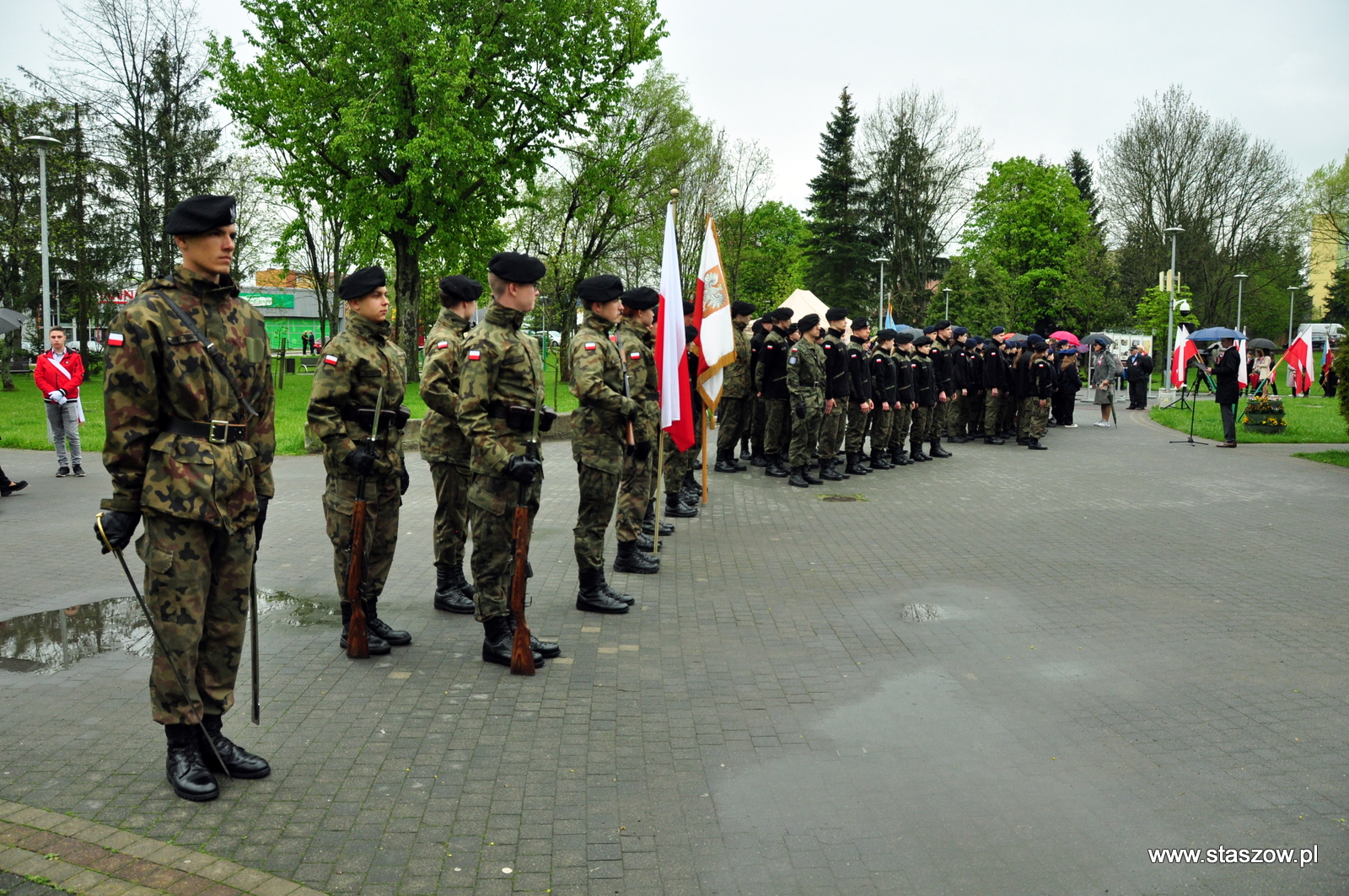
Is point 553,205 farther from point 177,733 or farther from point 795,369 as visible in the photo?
point 177,733

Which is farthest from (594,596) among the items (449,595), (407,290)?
(407,290)

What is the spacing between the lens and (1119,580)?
8078 millimetres

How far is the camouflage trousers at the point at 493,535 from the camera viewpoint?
5660 mm

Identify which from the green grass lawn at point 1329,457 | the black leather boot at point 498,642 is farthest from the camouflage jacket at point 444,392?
the green grass lawn at point 1329,457

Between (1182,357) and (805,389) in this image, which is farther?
(1182,357)

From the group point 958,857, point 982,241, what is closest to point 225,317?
point 958,857

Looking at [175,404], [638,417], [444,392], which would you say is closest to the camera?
[175,404]

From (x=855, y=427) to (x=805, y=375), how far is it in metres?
2.19

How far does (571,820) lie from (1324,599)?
6.35m

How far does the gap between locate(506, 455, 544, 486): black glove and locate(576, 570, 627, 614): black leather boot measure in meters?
1.76

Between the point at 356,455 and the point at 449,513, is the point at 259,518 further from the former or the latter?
the point at 449,513

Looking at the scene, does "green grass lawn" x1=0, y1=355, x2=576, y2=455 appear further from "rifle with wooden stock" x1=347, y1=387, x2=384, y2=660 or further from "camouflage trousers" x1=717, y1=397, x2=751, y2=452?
"rifle with wooden stock" x1=347, y1=387, x2=384, y2=660

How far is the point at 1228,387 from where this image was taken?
63.2 ft

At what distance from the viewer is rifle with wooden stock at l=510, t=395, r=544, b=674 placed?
17.7 feet
